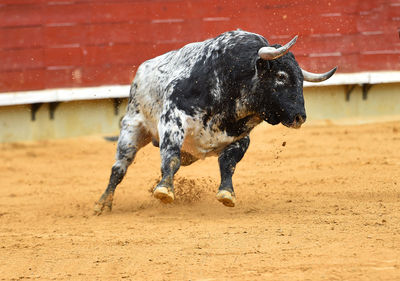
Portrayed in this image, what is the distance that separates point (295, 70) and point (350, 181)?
1.78m

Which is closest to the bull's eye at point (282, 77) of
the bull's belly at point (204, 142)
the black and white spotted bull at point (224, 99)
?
the black and white spotted bull at point (224, 99)

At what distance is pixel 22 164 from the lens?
8336 mm

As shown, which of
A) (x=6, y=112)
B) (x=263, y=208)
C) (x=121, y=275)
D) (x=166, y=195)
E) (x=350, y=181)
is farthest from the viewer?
(x=6, y=112)

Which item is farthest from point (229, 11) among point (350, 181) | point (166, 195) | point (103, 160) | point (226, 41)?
point (166, 195)

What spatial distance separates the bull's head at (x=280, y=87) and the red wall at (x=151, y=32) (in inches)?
172

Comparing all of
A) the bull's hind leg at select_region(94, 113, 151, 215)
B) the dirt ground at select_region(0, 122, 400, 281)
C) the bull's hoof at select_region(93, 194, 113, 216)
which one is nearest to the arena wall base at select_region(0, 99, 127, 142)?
the dirt ground at select_region(0, 122, 400, 281)

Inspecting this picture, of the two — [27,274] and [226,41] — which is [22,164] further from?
[27,274]

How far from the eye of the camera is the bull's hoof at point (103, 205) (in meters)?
5.98

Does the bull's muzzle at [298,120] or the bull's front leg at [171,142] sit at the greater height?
the bull's muzzle at [298,120]

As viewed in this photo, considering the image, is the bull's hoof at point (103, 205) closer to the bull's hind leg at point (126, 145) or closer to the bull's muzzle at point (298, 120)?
the bull's hind leg at point (126, 145)

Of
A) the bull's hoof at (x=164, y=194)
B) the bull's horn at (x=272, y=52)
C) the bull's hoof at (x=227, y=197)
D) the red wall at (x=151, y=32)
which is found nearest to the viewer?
the bull's hoof at (x=164, y=194)

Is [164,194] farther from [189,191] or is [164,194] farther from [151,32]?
[151,32]

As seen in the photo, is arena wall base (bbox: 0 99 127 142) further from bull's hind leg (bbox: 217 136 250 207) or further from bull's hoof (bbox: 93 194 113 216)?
bull's hind leg (bbox: 217 136 250 207)

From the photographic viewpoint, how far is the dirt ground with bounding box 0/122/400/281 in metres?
4.01
